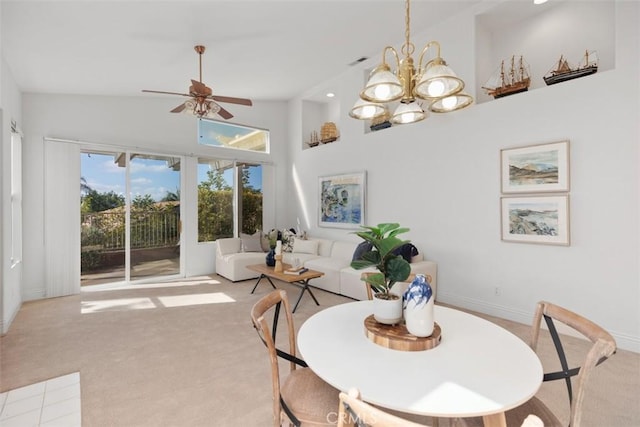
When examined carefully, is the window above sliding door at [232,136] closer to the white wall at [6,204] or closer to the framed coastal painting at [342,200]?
the framed coastal painting at [342,200]

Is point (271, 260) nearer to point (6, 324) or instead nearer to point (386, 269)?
point (6, 324)

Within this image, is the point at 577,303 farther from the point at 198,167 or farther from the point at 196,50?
the point at 198,167

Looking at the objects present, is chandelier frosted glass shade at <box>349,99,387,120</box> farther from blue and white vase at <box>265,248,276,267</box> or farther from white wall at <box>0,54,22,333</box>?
white wall at <box>0,54,22,333</box>

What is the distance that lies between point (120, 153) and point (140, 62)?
2.02m

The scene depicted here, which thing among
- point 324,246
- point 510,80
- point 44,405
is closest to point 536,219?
point 510,80

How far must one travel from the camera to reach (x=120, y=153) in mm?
5480

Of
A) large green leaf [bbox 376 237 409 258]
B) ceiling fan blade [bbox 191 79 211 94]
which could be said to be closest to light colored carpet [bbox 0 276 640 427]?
large green leaf [bbox 376 237 409 258]

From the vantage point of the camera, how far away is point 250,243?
6324 mm

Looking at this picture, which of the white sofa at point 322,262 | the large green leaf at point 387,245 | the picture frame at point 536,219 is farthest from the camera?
the white sofa at point 322,262

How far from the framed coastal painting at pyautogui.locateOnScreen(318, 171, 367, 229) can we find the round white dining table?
159 inches

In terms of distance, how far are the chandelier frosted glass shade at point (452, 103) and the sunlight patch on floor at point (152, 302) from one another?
366 cm

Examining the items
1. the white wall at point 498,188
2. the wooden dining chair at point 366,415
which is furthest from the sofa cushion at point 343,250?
the wooden dining chair at point 366,415

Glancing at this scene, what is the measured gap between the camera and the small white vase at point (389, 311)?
153 cm

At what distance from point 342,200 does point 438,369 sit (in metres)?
4.80
